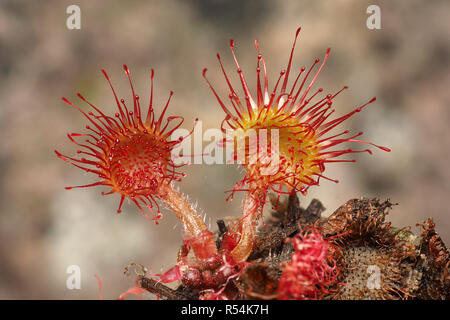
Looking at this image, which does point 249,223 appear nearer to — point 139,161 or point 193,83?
point 139,161

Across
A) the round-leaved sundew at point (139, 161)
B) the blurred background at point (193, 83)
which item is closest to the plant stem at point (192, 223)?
the round-leaved sundew at point (139, 161)

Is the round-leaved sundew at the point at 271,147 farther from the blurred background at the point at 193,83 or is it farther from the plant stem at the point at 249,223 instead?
the blurred background at the point at 193,83

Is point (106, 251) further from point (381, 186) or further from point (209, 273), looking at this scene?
point (381, 186)

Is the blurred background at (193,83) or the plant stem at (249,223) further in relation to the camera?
the blurred background at (193,83)

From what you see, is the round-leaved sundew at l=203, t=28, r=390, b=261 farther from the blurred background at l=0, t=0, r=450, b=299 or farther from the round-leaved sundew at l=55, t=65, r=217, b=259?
the blurred background at l=0, t=0, r=450, b=299

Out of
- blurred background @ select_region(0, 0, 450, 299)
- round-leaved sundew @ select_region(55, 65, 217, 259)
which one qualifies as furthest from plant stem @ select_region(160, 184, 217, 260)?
blurred background @ select_region(0, 0, 450, 299)
